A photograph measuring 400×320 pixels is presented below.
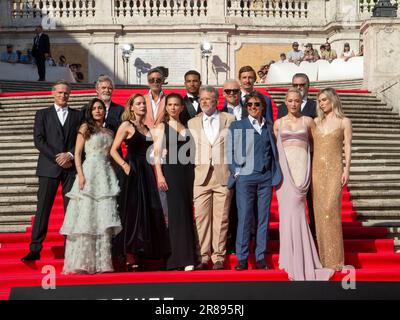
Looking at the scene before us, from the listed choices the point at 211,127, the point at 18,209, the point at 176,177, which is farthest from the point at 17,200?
the point at 211,127

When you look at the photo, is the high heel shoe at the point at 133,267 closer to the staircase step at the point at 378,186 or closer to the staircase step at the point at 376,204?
the staircase step at the point at 376,204

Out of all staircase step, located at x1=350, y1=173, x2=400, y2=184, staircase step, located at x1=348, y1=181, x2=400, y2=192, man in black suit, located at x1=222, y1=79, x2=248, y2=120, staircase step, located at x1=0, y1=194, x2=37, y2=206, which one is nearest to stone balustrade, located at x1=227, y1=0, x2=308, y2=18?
staircase step, located at x1=350, y1=173, x2=400, y2=184

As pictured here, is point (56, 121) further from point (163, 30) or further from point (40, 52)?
point (163, 30)

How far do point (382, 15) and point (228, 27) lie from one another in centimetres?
1021

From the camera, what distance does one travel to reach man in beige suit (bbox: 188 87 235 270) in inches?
351

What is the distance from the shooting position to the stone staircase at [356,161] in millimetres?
10719

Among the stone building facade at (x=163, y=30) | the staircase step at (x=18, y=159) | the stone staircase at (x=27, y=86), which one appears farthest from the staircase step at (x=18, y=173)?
the stone building facade at (x=163, y=30)

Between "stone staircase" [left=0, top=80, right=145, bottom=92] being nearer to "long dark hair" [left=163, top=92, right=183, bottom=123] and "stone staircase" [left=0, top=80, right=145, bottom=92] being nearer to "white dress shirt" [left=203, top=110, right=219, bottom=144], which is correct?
"long dark hair" [left=163, top=92, right=183, bottom=123]

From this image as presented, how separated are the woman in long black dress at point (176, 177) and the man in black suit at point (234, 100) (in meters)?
0.57

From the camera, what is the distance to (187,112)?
374 inches

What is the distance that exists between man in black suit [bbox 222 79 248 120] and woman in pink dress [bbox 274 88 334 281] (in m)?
0.62

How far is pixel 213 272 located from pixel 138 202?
994 millimetres

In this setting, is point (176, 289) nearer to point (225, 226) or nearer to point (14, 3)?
point (225, 226)
